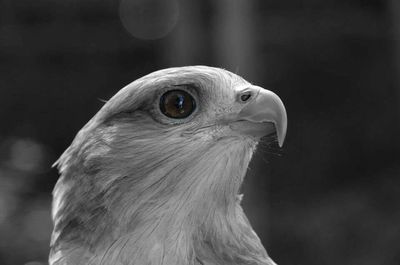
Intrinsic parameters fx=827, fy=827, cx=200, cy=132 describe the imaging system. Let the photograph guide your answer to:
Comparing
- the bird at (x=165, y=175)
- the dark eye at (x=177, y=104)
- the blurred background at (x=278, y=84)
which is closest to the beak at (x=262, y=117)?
the bird at (x=165, y=175)

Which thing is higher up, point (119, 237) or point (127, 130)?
point (127, 130)

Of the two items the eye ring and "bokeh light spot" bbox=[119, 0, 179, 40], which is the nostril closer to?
the eye ring

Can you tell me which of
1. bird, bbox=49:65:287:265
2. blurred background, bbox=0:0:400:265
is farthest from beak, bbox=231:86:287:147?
blurred background, bbox=0:0:400:265

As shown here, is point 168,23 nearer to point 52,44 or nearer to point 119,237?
point 52,44

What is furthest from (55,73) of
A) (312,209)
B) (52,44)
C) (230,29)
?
(312,209)

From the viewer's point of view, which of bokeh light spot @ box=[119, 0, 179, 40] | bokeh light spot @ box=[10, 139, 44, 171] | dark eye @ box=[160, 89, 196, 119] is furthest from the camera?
bokeh light spot @ box=[119, 0, 179, 40]

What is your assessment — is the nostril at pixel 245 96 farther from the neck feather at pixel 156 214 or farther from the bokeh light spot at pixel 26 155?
the bokeh light spot at pixel 26 155
